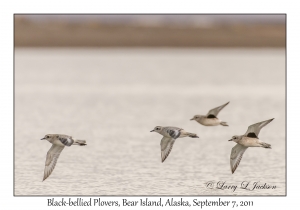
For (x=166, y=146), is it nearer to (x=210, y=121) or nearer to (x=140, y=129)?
(x=210, y=121)

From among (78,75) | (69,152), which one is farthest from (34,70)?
(69,152)

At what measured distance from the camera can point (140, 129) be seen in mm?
15781

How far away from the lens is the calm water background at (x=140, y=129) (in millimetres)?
10969

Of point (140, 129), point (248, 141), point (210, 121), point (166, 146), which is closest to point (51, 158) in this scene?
point (166, 146)

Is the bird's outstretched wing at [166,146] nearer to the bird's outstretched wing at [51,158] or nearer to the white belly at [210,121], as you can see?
the white belly at [210,121]

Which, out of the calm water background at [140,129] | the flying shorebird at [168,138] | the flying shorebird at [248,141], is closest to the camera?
the flying shorebird at [248,141]

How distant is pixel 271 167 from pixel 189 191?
6.78 ft

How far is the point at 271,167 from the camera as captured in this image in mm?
Result: 11953

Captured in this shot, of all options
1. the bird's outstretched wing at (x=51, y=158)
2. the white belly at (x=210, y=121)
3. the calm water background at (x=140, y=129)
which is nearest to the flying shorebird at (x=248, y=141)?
the calm water background at (x=140, y=129)

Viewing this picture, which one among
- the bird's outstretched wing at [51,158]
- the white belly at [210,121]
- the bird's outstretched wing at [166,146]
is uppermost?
the white belly at [210,121]

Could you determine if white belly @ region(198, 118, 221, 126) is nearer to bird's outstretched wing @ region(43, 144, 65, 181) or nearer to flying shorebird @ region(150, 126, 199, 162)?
flying shorebird @ region(150, 126, 199, 162)

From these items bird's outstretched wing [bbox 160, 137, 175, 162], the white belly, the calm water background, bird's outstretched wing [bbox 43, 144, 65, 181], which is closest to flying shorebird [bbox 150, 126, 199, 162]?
bird's outstretched wing [bbox 160, 137, 175, 162]
